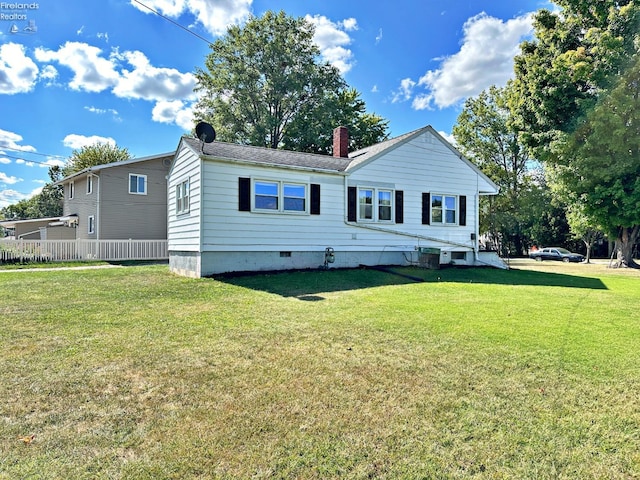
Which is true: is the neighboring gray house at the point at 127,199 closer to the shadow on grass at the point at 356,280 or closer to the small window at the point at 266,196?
the small window at the point at 266,196

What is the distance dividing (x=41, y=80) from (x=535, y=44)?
2844 cm

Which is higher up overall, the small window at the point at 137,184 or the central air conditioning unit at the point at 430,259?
the small window at the point at 137,184

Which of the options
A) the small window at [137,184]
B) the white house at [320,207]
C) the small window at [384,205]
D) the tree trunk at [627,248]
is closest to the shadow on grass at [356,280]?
the white house at [320,207]

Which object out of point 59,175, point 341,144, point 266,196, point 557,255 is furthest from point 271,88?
point 59,175

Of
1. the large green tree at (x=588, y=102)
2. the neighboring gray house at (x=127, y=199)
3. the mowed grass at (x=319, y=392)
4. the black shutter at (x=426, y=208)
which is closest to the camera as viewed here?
the mowed grass at (x=319, y=392)

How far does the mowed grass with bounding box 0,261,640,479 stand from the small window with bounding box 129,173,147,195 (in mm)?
16483

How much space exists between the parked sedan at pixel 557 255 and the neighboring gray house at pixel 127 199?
1311 inches

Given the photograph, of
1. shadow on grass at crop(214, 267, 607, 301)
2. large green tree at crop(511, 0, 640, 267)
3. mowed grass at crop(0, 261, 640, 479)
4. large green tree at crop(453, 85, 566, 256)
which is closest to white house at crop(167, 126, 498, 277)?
shadow on grass at crop(214, 267, 607, 301)

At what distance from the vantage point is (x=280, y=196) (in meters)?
12.6

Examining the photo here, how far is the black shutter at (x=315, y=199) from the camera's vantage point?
13209 millimetres

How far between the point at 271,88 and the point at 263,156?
20.6 m

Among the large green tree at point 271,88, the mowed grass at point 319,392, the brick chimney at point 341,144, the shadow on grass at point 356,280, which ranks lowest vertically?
the mowed grass at point 319,392

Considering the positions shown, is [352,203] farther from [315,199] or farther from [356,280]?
[356,280]

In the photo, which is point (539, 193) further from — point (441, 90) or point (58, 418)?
point (58, 418)
